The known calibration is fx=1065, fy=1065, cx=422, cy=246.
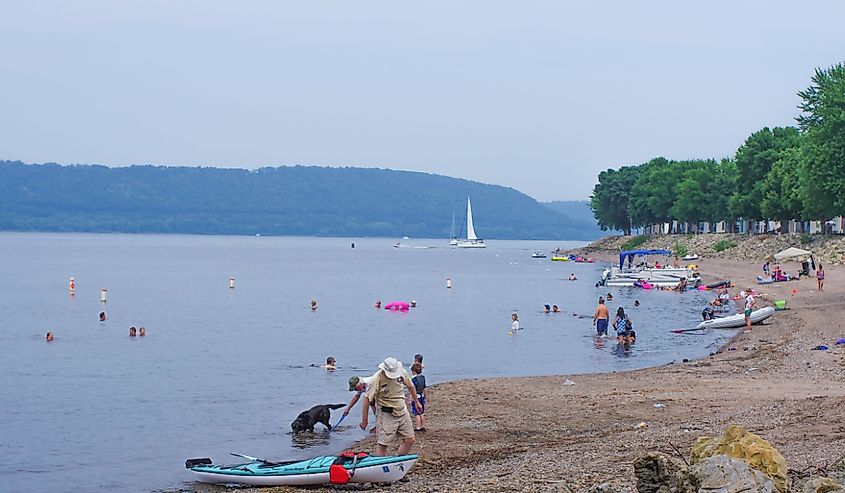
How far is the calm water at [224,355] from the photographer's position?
72.9 feet

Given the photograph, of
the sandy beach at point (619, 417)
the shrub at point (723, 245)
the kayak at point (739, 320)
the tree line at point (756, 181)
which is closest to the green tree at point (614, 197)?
the tree line at point (756, 181)

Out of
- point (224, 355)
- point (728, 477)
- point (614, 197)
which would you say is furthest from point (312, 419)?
point (614, 197)

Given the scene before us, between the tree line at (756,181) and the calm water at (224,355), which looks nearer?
the calm water at (224,355)

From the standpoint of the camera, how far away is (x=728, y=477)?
36.1ft

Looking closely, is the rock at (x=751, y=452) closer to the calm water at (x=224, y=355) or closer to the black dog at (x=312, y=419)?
the calm water at (x=224, y=355)

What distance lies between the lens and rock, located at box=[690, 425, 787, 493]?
11820 millimetres

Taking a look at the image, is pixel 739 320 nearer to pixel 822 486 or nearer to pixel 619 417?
pixel 619 417

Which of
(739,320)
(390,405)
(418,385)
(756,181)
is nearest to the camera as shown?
(390,405)

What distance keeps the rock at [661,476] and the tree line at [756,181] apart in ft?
143

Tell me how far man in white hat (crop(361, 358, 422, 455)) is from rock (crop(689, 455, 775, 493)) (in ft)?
19.7

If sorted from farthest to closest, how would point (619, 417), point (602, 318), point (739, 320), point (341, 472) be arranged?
point (739, 320) → point (602, 318) → point (619, 417) → point (341, 472)

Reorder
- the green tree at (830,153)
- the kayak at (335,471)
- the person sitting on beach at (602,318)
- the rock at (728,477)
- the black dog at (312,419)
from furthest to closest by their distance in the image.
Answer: the green tree at (830,153)
the person sitting on beach at (602,318)
the black dog at (312,419)
the kayak at (335,471)
the rock at (728,477)

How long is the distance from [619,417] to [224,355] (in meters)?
22.3

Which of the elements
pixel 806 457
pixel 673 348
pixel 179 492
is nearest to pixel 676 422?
pixel 806 457
